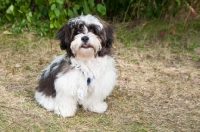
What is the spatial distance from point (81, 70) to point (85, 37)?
42cm

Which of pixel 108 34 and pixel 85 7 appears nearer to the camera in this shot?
pixel 108 34

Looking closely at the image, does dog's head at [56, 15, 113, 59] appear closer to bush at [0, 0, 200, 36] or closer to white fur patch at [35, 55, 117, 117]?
white fur patch at [35, 55, 117, 117]

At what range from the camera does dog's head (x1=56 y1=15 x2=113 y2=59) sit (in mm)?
3801

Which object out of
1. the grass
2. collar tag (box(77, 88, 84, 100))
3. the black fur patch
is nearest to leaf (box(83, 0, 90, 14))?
the grass

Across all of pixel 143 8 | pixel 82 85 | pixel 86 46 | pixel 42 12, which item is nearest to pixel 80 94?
pixel 82 85

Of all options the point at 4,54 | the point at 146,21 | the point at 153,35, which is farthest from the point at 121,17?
the point at 4,54

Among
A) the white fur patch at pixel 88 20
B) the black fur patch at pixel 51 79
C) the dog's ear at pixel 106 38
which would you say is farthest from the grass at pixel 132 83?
the white fur patch at pixel 88 20

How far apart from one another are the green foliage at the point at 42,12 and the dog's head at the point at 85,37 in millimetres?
1808

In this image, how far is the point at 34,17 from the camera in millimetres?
6855

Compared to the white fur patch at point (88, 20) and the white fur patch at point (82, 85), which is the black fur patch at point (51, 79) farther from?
the white fur patch at point (88, 20)

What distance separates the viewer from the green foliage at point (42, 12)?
19.9ft

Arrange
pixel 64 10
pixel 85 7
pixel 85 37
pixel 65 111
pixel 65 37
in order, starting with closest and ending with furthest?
pixel 85 37 < pixel 65 37 < pixel 65 111 < pixel 64 10 < pixel 85 7

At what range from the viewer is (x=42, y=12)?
6.94 m

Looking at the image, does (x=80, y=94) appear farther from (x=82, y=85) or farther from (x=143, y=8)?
(x=143, y=8)
